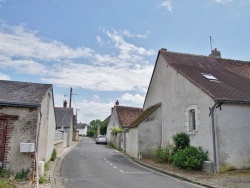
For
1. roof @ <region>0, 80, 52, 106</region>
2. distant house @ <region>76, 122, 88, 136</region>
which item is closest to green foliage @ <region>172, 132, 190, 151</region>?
roof @ <region>0, 80, 52, 106</region>

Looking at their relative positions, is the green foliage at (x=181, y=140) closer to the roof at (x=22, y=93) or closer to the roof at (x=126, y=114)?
the roof at (x=22, y=93)

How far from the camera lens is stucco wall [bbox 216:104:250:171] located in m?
12.2

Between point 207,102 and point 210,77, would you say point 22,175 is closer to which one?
point 207,102

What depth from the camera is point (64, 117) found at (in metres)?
40.0

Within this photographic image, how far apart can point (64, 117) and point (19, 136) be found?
30435 mm

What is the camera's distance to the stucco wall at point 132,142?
19.1 meters

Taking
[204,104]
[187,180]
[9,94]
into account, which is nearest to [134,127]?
[204,104]

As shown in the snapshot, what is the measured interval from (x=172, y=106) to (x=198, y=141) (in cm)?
392

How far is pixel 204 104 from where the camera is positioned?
43.4 feet

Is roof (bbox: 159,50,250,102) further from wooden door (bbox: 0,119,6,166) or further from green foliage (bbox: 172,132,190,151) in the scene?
wooden door (bbox: 0,119,6,166)

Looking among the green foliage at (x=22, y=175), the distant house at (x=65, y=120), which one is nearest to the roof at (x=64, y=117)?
the distant house at (x=65, y=120)

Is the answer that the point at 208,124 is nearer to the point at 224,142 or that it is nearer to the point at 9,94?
the point at 224,142

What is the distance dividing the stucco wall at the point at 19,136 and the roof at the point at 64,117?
28.2 meters

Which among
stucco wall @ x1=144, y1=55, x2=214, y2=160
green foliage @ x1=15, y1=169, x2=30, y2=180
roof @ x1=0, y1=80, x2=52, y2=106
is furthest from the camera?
stucco wall @ x1=144, y1=55, x2=214, y2=160
